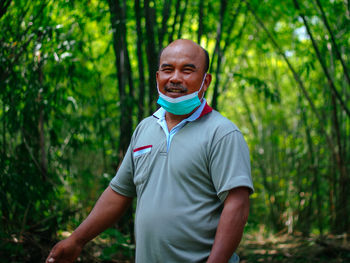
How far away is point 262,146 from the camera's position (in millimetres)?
6262

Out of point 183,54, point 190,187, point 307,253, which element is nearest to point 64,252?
point 190,187

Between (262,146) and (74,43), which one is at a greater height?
(74,43)

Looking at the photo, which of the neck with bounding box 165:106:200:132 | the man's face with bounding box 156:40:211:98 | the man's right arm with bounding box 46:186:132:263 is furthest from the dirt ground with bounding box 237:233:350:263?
the man's face with bounding box 156:40:211:98

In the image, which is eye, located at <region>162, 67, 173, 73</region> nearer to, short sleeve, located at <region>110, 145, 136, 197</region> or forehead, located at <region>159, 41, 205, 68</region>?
forehead, located at <region>159, 41, 205, 68</region>

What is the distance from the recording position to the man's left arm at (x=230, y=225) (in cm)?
125

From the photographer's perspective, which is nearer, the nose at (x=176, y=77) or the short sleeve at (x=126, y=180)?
the nose at (x=176, y=77)

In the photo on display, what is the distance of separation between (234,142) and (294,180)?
15.0 ft

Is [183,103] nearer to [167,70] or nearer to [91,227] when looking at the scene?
[167,70]

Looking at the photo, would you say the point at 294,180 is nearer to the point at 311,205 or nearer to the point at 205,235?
the point at 311,205

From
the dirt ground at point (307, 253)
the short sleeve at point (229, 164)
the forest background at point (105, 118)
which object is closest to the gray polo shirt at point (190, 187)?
the short sleeve at point (229, 164)

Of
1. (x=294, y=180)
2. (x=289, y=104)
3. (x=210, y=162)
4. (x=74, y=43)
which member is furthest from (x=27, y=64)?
(x=289, y=104)

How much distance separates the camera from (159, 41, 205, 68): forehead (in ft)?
4.82

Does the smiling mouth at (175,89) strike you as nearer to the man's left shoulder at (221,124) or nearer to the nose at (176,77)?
the nose at (176,77)

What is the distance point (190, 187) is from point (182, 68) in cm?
47
